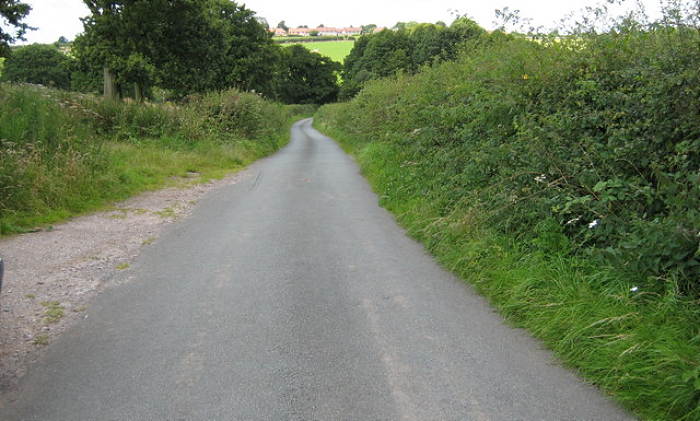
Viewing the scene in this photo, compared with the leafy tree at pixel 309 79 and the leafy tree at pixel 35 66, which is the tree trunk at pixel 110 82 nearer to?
the leafy tree at pixel 35 66

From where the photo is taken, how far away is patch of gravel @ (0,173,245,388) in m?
4.60

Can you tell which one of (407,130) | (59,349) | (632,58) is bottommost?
(59,349)

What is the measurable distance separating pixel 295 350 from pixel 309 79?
93.2 m

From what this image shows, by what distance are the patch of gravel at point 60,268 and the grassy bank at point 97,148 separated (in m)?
0.69

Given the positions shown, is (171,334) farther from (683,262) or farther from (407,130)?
(407,130)

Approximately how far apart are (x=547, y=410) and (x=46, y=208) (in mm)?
9087

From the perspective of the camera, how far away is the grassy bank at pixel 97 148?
9.39m

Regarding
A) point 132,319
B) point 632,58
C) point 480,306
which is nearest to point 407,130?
point 632,58

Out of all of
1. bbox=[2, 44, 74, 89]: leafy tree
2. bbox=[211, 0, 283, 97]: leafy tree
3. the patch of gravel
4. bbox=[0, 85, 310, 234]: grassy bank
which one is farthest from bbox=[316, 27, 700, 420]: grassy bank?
bbox=[2, 44, 74, 89]: leafy tree

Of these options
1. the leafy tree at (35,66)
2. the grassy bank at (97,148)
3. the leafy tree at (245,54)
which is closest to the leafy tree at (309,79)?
the leafy tree at (35,66)

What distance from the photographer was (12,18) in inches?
1021

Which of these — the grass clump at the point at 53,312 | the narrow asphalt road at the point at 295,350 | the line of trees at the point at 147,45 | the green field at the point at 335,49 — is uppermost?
the green field at the point at 335,49

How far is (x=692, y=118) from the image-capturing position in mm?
4621

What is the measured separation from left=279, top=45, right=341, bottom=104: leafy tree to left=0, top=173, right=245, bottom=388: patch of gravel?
271ft
